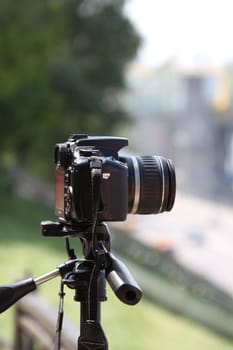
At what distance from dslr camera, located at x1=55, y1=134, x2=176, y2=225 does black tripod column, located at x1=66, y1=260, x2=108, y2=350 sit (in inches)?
2.8

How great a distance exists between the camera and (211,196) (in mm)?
10094

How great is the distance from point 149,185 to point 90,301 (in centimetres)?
19

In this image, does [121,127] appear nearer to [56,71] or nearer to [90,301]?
[56,71]

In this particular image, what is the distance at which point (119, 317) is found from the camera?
4.62 meters

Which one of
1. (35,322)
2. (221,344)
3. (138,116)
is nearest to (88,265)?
(35,322)

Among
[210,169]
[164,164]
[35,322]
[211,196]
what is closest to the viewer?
[164,164]

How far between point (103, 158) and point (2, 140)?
10.6 metres

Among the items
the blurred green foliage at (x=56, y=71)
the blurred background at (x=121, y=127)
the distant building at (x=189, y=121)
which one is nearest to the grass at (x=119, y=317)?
the blurred background at (x=121, y=127)

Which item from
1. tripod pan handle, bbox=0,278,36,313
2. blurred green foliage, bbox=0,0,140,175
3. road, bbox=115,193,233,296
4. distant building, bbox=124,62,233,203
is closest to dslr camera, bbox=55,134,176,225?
tripod pan handle, bbox=0,278,36,313

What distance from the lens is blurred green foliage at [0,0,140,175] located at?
10.6 m

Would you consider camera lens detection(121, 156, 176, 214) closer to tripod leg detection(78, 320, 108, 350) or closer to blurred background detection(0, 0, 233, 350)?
tripod leg detection(78, 320, 108, 350)

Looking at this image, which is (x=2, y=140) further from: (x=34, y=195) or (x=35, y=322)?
(x=35, y=322)

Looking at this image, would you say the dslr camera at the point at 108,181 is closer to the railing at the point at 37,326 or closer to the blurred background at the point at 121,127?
the railing at the point at 37,326

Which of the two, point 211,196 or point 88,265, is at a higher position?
point 88,265
